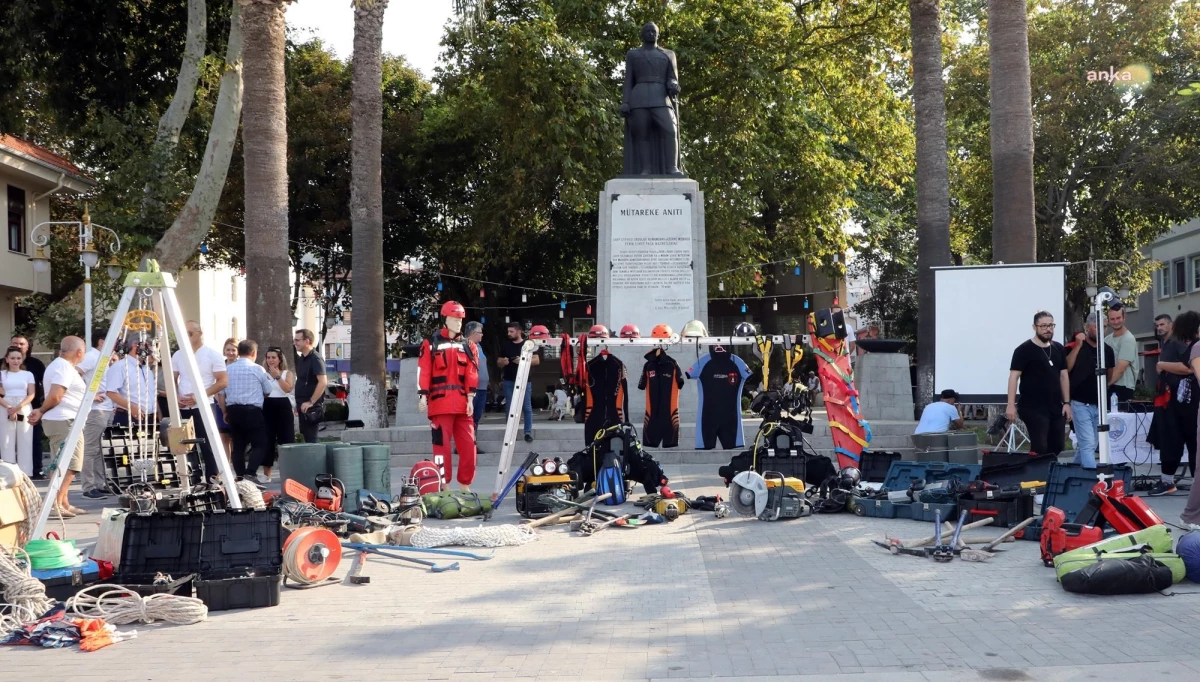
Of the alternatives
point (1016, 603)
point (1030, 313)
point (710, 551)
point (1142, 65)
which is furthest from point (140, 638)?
point (1142, 65)

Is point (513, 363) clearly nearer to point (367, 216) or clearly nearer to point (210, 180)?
point (367, 216)

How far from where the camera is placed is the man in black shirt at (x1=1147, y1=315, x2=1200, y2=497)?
11039mm

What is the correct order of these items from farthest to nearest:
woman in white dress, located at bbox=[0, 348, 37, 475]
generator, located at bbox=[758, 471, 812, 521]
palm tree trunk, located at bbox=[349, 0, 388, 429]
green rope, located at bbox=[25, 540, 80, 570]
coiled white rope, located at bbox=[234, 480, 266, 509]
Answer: palm tree trunk, located at bbox=[349, 0, 388, 429] → woman in white dress, located at bbox=[0, 348, 37, 475] → generator, located at bbox=[758, 471, 812, 521] → coiled white rope, located at bbox=[234, 480, 266, 509] → green rope, located at bbox=[25, 540, 80, 570]

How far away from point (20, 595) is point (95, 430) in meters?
5.94

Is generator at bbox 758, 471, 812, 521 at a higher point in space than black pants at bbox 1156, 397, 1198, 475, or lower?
lower

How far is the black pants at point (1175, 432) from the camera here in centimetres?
1123

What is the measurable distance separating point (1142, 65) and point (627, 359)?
1997 cm

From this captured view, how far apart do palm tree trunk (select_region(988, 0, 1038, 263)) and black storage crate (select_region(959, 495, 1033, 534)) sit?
293 inches

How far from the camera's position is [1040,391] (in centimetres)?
1043

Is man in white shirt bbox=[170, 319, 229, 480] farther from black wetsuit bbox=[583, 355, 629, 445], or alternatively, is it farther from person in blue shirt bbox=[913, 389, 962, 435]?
person in blue shirt bbox=[913, 389, 962, 435]

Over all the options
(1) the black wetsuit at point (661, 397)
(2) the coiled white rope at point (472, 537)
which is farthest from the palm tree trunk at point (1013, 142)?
(2) the coiled white rope at point (472, 537)

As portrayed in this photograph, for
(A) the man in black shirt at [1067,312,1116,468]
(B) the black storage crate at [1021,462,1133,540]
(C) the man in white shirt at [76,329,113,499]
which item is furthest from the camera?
(C) the man in white shirt at [76,329,113,499]

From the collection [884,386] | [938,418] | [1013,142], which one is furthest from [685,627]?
[1013,142]

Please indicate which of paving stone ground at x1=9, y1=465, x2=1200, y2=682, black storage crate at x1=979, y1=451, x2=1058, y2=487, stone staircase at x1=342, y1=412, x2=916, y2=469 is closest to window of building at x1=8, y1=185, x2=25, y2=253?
stone staircase at x1=342, y1=412, x2=916, y2=469
